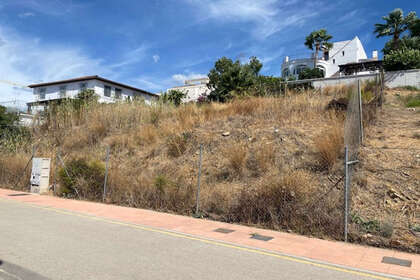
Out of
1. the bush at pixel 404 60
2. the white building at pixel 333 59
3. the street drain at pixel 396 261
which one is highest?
the white building at pixel 333 59

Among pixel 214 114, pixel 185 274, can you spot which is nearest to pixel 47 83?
pixel 214 114

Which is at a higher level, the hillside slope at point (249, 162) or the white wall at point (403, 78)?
the white wall at point (403, 78)

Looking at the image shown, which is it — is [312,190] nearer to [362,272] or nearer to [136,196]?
[362,272]

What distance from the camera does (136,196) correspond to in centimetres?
1159

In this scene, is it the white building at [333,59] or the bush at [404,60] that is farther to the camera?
the white building at [333,59]

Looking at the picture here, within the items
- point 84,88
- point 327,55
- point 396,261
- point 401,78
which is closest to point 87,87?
point 84,88

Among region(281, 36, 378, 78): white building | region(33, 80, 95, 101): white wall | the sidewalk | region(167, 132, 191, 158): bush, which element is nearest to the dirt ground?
the sidewalk

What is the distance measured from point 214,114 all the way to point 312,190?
10.1 m

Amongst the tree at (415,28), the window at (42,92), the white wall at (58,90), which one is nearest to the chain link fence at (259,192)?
the tree at (415,28)

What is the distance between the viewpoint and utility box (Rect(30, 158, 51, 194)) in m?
14.7

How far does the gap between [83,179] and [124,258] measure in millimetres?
8495

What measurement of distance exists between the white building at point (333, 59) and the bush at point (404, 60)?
33843 millimetres

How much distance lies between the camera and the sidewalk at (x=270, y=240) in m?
5.65

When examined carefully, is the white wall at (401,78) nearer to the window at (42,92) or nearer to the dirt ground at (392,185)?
the dirt ground at (392,185)
